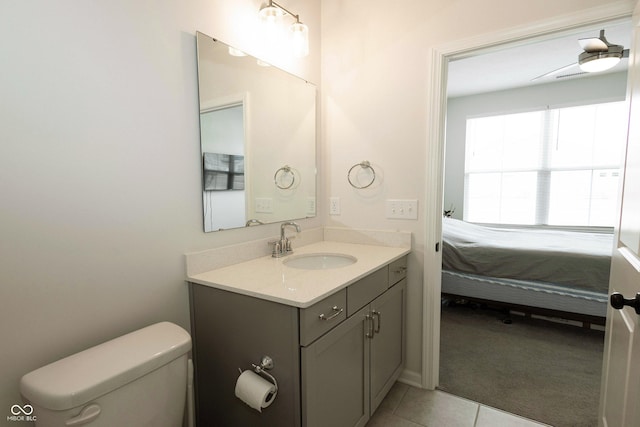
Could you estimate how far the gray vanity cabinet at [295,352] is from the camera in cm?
112

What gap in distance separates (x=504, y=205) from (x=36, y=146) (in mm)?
5216

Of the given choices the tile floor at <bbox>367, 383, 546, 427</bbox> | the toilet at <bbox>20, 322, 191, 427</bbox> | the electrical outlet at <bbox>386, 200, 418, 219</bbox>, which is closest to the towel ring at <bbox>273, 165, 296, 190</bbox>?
the electrical outlet at <bbox>386, 200, 418, 219</bbox>

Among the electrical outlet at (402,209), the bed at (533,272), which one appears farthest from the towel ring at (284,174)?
the bed at (533,272)

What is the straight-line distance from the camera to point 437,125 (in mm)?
1777

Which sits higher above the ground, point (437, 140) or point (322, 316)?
point (437, 140)

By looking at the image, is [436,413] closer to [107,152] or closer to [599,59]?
[107,152]

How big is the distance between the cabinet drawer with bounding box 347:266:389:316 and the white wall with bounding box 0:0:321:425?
2.33ft

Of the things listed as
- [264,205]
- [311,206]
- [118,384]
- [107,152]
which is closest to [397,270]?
[311,206]

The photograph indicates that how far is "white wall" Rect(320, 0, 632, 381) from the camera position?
1750 millimetres

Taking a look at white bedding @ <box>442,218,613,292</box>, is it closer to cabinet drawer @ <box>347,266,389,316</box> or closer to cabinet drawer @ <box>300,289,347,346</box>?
cabinet drawer @ <box>347,266,389,316</box>

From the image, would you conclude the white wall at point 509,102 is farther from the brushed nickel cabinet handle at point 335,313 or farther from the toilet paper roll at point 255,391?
the toilet paper roll at point 255,391

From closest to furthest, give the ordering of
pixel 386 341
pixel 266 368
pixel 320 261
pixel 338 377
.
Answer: pixel 266 368, pixel 338 377, pixel 386 341, pixel 320 261

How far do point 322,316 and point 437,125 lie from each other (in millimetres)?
1232

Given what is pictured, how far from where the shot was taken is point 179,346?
1065 millimetres
